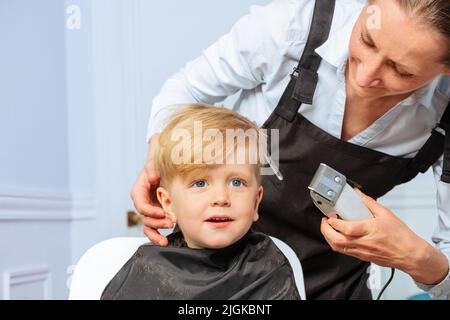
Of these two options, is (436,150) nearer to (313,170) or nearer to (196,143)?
(313,170)

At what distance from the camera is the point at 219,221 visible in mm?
811

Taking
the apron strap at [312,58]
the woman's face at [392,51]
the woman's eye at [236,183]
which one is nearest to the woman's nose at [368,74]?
the woman's face at [392,51]

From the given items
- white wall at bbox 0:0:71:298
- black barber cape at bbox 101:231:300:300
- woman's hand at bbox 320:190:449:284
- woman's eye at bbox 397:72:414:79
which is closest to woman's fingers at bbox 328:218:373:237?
woman's hand at bbox 320:190:449:284

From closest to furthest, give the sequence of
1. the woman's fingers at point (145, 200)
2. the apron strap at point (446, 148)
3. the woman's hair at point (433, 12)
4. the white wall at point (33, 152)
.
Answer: the woman's hair at point (433, 12) < the woman's fingers at point (145, 200) < the apron strap at point (446, 148) < the white wall at point (33, 152)

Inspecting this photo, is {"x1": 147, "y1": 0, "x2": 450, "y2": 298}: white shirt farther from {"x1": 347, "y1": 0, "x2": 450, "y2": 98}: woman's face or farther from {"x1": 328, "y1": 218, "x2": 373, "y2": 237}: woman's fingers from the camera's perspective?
{"x1": 328, "y1": 218, "x2": 373, "y2": 237}: woman's fingers

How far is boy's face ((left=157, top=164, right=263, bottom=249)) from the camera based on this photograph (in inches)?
31.6

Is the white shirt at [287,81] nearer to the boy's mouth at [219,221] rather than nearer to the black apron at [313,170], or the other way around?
the black apron at [313,170]

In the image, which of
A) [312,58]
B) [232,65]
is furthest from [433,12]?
[232,65]

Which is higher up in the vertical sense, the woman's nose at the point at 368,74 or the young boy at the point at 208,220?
the woman's nose at the point at 368,74

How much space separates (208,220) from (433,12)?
41 cm

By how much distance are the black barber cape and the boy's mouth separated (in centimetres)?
7

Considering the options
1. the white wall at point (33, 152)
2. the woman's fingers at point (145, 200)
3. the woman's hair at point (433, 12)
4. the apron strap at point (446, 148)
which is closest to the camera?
the woman's hair at point (433, 12)

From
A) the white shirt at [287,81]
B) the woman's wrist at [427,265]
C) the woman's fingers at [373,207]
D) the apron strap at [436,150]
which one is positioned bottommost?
the woman's wrist at [427,265]

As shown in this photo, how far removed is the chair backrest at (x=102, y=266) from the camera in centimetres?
83
